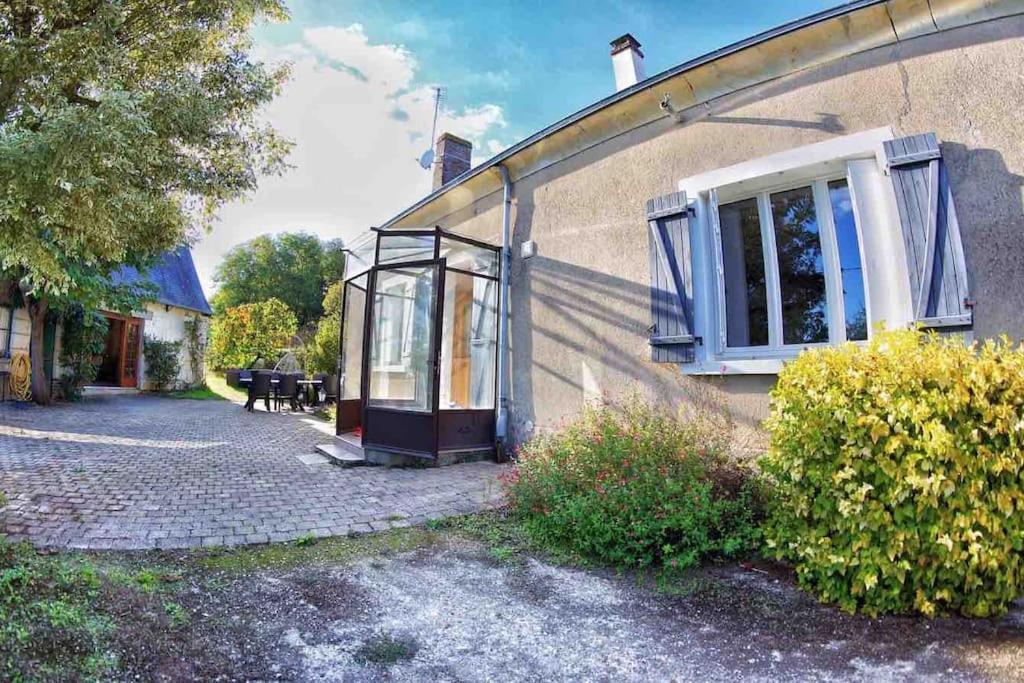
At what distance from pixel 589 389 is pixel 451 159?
535 cm

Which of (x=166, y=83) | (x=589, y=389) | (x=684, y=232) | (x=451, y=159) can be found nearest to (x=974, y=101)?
(x=684, y=232)

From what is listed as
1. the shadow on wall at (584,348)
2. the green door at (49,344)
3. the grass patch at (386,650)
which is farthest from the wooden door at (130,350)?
the grass patch at (386,650)

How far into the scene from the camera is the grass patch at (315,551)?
10.2 feet

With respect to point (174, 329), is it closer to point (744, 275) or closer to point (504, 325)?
point (504, 325)

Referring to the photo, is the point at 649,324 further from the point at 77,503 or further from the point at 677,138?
the point at 77,503

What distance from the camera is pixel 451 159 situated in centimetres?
875

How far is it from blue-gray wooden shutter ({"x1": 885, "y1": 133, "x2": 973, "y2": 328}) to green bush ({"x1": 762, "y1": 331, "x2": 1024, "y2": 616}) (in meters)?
0.77

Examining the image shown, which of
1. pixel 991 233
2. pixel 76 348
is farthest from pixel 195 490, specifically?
pixel 76 348

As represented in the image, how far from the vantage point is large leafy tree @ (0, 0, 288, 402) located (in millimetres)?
2965

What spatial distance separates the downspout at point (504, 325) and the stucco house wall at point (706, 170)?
11cm

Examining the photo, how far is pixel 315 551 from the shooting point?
3.36m

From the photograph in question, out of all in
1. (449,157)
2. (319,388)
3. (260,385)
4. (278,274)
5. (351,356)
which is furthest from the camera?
(278,274)

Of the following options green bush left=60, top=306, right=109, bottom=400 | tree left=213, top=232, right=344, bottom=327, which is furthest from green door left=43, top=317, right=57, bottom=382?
tree left=213, top=232, right=344, bottom=327

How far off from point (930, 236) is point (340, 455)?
605cm
